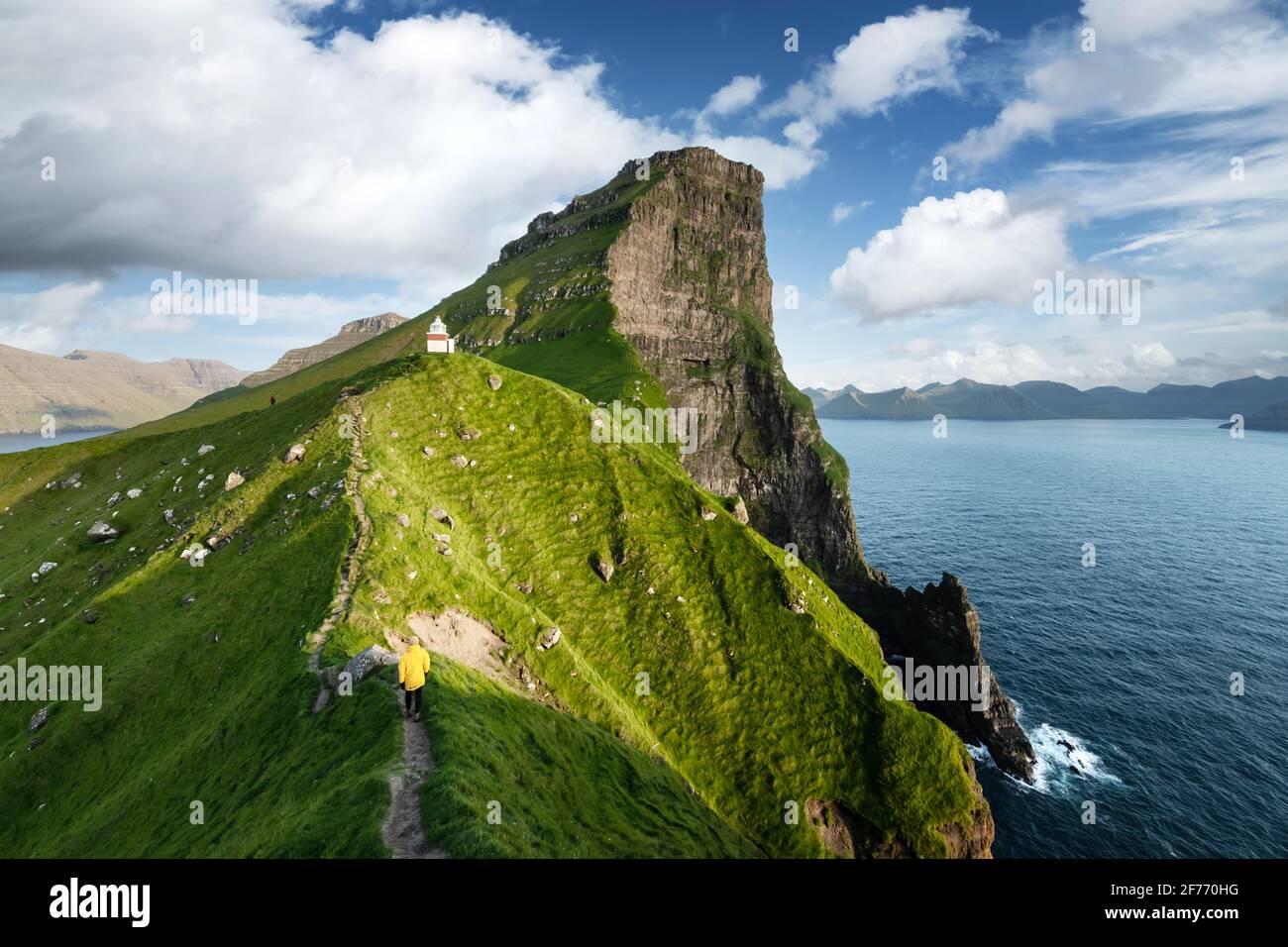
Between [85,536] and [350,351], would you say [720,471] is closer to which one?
[85,536]

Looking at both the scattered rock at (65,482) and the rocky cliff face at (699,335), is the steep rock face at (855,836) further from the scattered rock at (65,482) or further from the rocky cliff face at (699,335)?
the scattered rock at (65,482)

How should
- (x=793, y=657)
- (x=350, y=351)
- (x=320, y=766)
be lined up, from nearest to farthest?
1. (x=320, y=766)
2. (x=793, y=657)
3. (x=350, y=351)

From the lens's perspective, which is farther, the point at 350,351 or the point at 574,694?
the point at 350,351

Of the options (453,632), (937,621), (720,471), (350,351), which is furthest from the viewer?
(350,351)

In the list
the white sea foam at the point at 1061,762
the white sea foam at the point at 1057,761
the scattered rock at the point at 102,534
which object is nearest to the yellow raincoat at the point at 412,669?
the scattered rock at the point at 102,534
